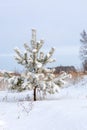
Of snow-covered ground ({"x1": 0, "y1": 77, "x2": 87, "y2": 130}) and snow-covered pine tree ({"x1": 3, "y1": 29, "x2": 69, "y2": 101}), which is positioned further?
snow-covered pine tree ({"x1": 3, "y1": 29, "x2": 69, "y2": 101})

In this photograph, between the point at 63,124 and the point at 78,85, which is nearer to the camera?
the point at 63,124

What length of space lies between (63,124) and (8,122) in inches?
67.1

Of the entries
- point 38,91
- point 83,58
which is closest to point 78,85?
point 38,91

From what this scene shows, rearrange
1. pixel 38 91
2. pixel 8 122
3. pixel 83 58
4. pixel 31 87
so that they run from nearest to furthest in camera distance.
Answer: pixel 8 122, pixel 31 87, pixel 38 91, pixel 83 58

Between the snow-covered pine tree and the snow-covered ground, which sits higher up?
the snow-covered pine tree

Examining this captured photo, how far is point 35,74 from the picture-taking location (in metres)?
13.0

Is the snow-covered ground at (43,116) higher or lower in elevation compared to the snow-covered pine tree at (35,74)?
lower

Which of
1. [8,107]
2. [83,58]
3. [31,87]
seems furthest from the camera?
[83,58]

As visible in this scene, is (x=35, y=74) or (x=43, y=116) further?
(x=35, y=74)

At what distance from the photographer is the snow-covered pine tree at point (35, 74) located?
12.9 m

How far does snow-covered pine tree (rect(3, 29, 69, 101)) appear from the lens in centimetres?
1294

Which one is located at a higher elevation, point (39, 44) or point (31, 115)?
point (39, 44)

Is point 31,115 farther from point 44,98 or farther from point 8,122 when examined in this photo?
point 44,98

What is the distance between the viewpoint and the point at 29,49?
43.7 ft
